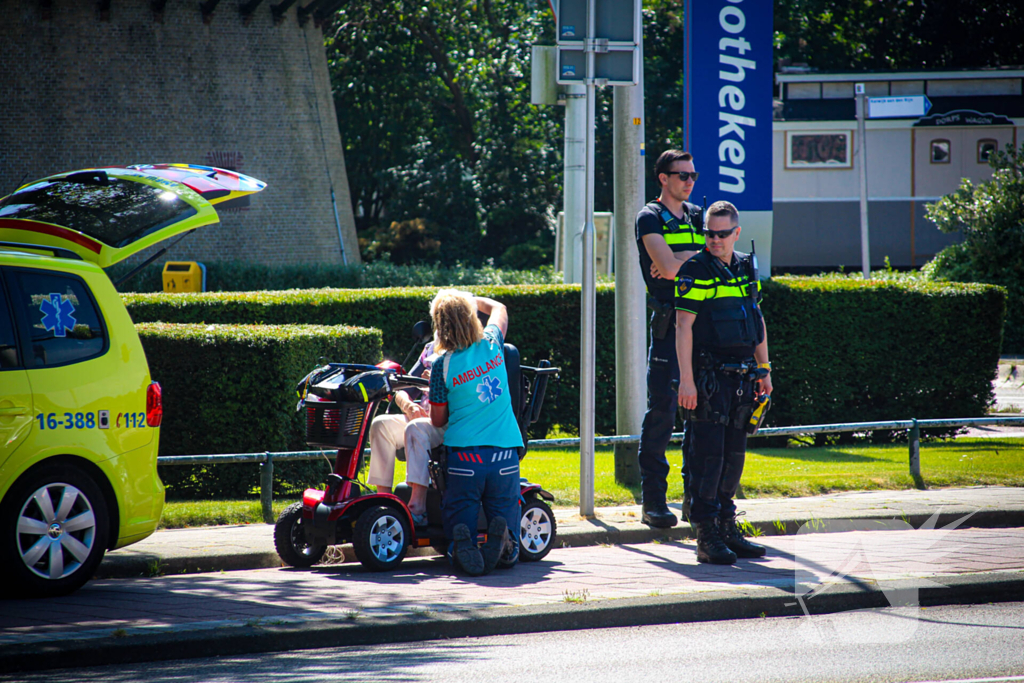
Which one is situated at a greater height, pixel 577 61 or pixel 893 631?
pixel 577 61

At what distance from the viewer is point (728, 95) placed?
10422 mm

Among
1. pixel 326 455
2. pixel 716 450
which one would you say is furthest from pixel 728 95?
pixel 326 455

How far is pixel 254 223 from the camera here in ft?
80.2

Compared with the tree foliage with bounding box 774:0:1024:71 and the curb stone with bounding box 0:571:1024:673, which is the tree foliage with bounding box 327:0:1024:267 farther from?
the curb stone with bounding box 0:571:1024:673

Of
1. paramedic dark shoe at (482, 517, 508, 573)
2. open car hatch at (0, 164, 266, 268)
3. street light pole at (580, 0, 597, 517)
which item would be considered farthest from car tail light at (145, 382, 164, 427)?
street light pole at (580, 0, 597, 517)

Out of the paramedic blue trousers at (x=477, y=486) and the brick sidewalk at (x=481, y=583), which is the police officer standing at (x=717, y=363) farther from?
the paramedic blue trousers at (x=477, y=486)

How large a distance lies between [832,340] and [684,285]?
5.89 m

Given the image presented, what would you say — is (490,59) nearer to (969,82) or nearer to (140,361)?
(969,82)

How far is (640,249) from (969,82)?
32395mm

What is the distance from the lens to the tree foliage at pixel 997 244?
77.4 feet

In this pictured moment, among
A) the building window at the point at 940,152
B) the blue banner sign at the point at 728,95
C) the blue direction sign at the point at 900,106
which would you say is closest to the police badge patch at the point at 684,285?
the blue banner sign at the point at 728,95

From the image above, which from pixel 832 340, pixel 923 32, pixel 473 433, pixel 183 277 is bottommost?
pixel 473 433

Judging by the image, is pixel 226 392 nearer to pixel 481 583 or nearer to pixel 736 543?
pixel 481 583

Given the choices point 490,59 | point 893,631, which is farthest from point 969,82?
point 893,631
